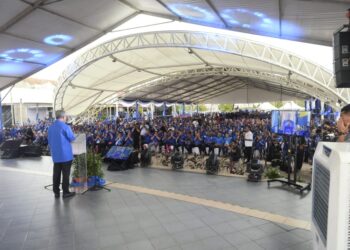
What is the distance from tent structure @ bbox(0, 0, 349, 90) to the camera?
6688 millimetres

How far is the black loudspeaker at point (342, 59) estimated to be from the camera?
11.2 feet

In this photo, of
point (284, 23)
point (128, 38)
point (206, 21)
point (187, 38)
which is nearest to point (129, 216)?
point (284, 23)

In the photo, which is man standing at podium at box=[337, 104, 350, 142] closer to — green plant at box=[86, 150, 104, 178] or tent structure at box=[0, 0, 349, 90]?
tent structure at box=[0, 0, 349, 90]

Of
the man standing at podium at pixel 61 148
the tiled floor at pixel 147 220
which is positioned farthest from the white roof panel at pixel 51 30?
the tiled floor at pixel 147 220

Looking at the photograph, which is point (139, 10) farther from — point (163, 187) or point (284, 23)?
point (163, 187)

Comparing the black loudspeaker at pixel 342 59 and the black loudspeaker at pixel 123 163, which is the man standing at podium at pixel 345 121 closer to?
the black loudspeaker at pixel 342 59

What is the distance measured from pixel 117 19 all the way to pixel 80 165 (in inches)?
291

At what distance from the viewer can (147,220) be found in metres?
4.32

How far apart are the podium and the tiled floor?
29 cm

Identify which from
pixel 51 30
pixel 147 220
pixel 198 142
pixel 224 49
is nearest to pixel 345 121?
pixel 147 220

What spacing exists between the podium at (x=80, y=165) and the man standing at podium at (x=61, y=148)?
19 cm

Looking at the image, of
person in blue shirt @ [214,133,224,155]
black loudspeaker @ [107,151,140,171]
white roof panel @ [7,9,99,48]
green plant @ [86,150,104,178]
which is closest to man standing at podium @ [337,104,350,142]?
green plant @ [86,150,104,178]

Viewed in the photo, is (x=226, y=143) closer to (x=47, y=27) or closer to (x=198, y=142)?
(x=198, y=142)

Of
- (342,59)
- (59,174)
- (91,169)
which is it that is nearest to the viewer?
(342,59)
